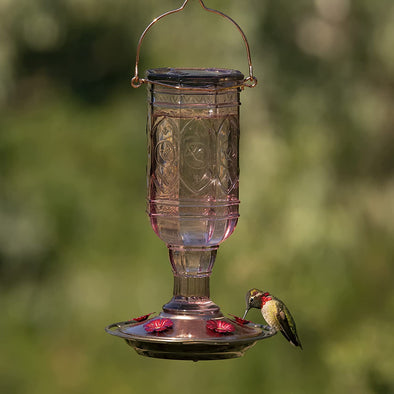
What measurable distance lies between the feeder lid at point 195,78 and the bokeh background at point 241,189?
19.7 feet

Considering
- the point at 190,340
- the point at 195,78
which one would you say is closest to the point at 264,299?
the point at 190,340

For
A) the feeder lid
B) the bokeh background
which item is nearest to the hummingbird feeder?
the feeder lid

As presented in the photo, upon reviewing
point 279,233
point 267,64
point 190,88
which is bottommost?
point 279,233

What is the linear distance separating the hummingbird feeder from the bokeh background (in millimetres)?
5913

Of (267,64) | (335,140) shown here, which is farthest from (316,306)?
(267,64)

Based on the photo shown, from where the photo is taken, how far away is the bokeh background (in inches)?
402

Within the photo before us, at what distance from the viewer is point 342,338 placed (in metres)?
10.5

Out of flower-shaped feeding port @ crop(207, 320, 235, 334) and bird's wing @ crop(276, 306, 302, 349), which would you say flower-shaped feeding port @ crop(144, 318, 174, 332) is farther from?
bird's wing @ crop(276, 306, 302, 349)

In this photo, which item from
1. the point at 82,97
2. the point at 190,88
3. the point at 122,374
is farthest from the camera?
the point at 82,97

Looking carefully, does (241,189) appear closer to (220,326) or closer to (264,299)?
(264,299)

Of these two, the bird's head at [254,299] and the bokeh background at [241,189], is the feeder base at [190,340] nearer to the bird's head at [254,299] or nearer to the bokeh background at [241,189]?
the bird's head at [254,299]

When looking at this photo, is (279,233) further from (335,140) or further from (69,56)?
(69,56)

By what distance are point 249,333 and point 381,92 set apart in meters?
7.08

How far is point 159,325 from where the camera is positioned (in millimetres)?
3861
